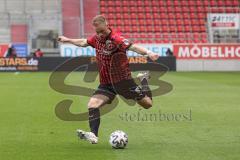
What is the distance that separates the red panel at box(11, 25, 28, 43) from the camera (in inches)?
1938

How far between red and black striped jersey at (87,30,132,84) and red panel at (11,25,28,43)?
38427mm

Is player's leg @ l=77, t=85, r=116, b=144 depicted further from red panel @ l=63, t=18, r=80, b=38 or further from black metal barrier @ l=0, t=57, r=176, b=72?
red panel @ l=63, t=18, r=80, b=38

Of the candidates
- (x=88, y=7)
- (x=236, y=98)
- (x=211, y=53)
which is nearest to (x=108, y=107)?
(x=236, y=98)

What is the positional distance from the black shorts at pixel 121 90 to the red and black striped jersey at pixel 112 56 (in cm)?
9

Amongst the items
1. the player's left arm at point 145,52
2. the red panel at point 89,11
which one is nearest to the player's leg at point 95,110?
the player's left arm at point 145,52

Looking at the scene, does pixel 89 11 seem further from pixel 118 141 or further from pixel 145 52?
pixel 118 141

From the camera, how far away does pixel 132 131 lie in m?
13.1

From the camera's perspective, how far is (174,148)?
35.0 feet

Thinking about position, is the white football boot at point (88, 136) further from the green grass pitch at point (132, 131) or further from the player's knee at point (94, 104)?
the player's knee at point (94, 104)

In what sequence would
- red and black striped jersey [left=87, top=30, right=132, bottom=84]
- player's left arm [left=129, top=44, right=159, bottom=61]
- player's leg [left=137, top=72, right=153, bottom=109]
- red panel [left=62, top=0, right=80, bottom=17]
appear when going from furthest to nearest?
1. red panel [left=62, top=0, right=80, bottom=17]
2. player's leg [left=137, top=72, right=153, bottom=109]
3. red and black striped jersey [left=87, top=30, right=132, bottom=84]
4. player's left arm [left=129, top=44, right=159, bottom=61]

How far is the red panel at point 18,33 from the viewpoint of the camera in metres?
49.2

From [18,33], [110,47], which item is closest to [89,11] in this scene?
[18,33]

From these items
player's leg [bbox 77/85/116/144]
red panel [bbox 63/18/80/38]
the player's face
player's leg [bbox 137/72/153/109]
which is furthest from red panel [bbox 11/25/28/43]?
the player's face

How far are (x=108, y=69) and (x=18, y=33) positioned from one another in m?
38.9
